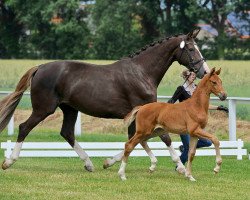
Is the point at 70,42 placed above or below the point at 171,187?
below

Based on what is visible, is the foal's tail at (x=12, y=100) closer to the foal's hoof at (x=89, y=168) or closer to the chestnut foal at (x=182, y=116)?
the foal's hoof at (x=89, y=168)

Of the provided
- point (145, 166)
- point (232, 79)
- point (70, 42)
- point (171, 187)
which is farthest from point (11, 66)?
point (171, 187)

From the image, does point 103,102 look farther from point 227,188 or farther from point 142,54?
point 227,188

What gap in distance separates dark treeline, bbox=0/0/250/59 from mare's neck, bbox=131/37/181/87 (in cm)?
4251

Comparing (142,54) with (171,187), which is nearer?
(171,187)

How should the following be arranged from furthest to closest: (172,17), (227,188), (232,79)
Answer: (172,17) < (232,79) < (227,188)

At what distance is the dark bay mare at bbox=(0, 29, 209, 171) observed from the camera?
12.8 meters

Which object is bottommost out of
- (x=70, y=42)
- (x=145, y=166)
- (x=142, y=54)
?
(x=70, y=42)

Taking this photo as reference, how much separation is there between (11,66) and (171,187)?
32.2 metres

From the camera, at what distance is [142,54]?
13.1 meters

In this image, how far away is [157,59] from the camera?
42.5 ft

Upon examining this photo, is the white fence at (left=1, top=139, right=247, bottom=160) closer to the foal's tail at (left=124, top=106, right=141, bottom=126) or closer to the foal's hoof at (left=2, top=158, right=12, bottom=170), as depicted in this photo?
the foal's hoof at (left=2, top=158, right=12, bottom=170)

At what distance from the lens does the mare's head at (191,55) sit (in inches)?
507

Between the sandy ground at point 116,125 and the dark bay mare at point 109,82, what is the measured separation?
733 cm
